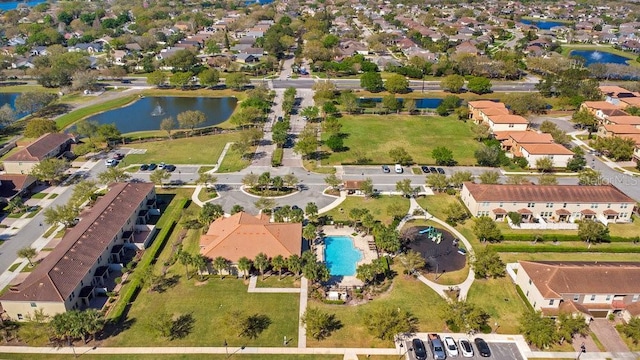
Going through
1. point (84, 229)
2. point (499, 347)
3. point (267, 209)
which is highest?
point (84, 229)

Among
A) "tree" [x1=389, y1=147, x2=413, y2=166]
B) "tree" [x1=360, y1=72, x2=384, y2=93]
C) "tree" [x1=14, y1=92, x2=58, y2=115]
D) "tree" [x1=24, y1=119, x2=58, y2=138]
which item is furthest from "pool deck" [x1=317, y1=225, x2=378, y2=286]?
"tree" [x1=14, y1=92, x2=58, y2=115]

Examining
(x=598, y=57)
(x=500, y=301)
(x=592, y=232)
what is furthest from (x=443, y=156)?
(x=598, y=57)

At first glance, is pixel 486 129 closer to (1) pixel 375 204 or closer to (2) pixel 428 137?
(2) pixel 428 137

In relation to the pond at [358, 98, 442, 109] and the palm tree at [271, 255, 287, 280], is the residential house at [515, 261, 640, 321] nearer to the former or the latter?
the palm tree at [271, 255, 287, 280]

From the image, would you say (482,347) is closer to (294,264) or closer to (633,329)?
(633,329)

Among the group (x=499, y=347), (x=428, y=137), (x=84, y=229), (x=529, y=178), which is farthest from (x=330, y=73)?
(x=499, y=347)
